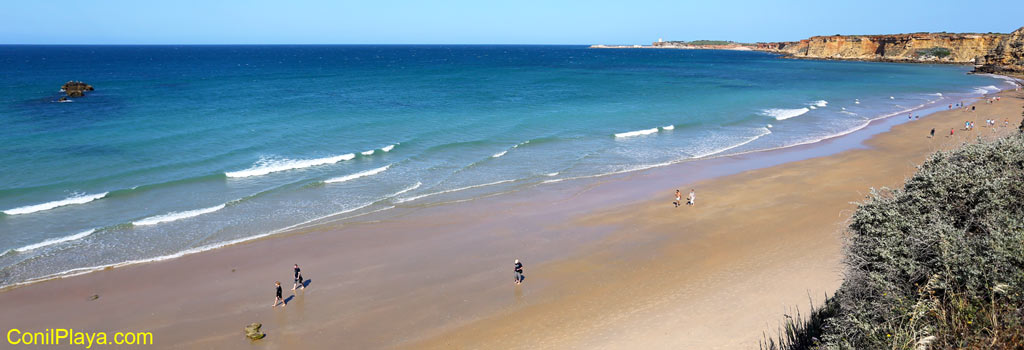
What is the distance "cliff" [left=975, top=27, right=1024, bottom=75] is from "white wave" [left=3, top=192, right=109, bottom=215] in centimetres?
12195

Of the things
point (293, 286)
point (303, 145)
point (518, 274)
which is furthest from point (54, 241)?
point (518, 274)

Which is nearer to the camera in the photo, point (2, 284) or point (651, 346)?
point (651, 346)

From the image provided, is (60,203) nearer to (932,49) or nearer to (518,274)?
(518,274)

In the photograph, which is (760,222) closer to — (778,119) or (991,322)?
(991,322)

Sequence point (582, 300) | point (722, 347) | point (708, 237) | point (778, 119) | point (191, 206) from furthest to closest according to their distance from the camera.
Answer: point (778, 119) → point (191, 206) → point (708, 237) → point (582, 300) → point (722, 347)

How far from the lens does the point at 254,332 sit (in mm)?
13547

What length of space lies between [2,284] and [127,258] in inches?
121

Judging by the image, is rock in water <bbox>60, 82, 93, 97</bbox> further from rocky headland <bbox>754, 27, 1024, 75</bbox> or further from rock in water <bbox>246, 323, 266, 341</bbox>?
rocky headland <bbox>754, 27, 1024, 75</bbox>

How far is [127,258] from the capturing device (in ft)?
60.0

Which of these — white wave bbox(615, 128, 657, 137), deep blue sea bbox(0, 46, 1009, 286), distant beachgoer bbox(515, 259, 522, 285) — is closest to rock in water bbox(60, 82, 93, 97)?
deep blue sea bbox(0, 46, 1009, 286)

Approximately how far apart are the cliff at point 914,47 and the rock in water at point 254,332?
504 ft

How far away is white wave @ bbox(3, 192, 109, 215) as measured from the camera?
2182cm

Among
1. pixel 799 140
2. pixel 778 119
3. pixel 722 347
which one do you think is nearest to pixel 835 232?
pixel 722 347

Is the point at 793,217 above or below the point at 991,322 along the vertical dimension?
below
